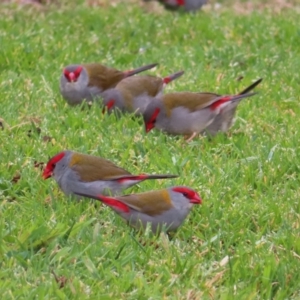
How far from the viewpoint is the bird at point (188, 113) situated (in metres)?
7.61

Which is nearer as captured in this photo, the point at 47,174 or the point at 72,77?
the point at 47,174

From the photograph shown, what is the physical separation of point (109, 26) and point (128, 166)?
4.67 meters

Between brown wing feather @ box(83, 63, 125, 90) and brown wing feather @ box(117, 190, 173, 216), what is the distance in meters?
2.97

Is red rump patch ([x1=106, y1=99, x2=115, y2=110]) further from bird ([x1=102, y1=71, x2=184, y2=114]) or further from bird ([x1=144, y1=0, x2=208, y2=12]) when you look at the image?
bird ([x1=144, y1=0, x2=208, y2=12])

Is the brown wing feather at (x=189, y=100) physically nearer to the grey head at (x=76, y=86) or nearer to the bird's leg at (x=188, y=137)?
the bird's leg at (x=188, y=137)

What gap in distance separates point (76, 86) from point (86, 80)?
0.89ft

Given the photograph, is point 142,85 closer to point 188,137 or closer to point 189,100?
point 189,100

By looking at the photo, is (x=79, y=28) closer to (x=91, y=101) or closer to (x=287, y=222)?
(x=91, y=101)

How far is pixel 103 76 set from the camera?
8555mm

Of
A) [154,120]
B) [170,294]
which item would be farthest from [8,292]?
[154,120]

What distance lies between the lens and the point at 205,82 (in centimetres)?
898

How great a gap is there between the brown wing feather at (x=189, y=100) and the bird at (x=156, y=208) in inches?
87.2

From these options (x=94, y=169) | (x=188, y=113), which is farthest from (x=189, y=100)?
(x=94, y=169)

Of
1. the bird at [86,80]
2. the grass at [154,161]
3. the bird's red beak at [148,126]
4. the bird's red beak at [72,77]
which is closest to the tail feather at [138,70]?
the bird at [86,80]
